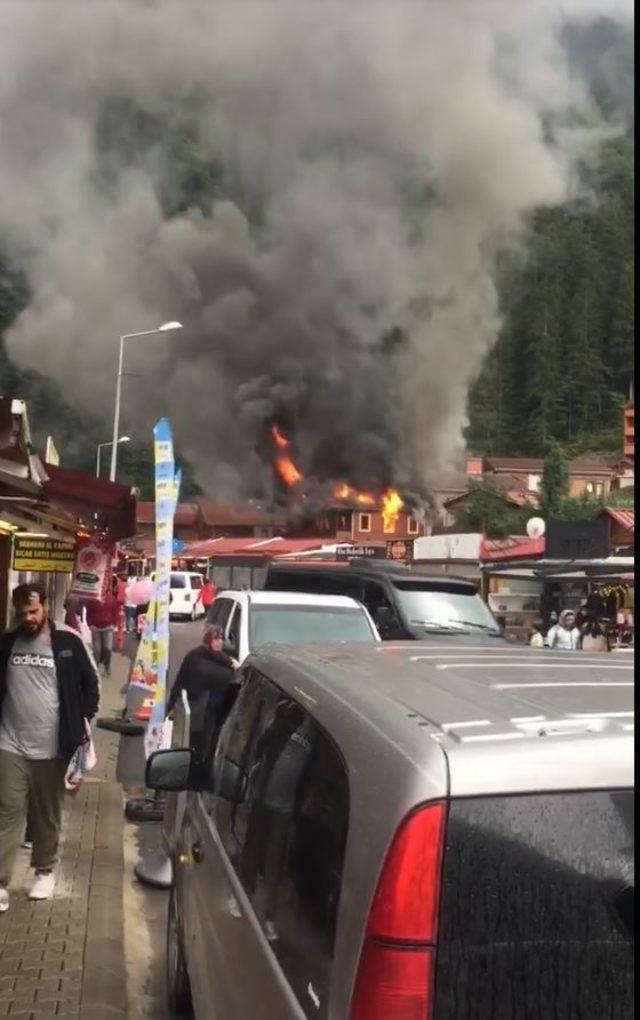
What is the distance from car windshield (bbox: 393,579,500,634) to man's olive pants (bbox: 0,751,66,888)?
846 cm

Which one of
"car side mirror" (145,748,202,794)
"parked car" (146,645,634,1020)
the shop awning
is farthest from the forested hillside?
"parked car" (146,645,634,1020)

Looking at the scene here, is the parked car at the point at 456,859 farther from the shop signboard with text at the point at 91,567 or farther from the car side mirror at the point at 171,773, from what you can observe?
the shop signboard with text at the point at 91,567

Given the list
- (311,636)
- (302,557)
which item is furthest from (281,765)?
(302,557)

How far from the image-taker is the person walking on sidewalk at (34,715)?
5.11m

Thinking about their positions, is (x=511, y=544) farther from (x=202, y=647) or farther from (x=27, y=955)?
(x=27, y=955)

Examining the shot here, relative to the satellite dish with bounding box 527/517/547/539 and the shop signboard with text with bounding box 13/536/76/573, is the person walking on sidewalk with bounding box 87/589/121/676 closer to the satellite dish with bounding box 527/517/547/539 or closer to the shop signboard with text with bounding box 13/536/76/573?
the shop signboard with text with bounding box 13/536/76/573

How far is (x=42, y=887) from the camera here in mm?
5293

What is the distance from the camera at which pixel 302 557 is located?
29.2 metres

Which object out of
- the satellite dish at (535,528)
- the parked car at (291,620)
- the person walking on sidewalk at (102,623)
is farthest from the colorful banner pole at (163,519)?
the satellite dish at (535,528)

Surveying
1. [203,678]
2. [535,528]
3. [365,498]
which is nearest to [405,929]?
[203,678]

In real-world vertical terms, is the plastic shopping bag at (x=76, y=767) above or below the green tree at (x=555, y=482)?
below

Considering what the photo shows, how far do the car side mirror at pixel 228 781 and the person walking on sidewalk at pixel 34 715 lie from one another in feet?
6.65

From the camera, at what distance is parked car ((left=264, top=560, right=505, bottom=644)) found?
13375mm

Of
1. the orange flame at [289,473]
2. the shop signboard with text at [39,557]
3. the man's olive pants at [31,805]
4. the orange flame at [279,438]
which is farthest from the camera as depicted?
the orange flame at [279,438]
